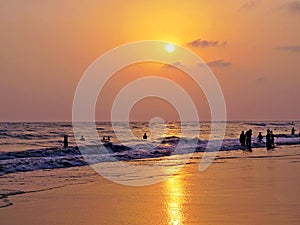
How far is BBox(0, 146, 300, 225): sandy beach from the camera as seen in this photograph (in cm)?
1198

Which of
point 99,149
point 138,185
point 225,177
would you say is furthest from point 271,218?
point 99,149

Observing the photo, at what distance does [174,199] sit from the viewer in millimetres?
14656

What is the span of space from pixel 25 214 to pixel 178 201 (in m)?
3.99

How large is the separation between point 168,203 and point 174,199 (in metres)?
0.73

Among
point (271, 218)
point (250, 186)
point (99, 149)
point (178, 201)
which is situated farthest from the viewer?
point (99, 149)

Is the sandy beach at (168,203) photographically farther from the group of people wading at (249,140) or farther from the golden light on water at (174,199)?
the group of people wading at (249,140)

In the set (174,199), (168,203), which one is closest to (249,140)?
(174,199)

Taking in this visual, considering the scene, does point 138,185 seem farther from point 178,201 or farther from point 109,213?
point 109,213

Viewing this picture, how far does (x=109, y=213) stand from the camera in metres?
12.8

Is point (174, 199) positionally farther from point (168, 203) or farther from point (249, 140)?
point (249, 140)

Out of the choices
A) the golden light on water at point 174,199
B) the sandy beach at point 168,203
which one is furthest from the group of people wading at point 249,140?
the golden light on water at point 174,199

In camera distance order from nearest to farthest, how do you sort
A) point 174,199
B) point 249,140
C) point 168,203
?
point 168,203 < point 174,199 < point 249,140

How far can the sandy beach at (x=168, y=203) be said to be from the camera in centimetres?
1198

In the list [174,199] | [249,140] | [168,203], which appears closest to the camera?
[168,203]
